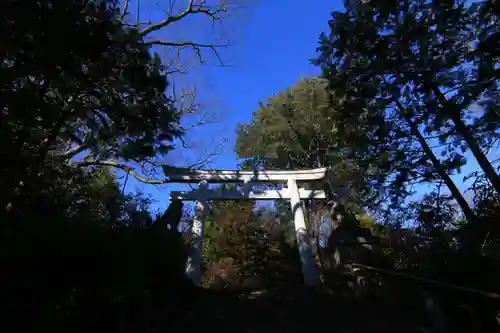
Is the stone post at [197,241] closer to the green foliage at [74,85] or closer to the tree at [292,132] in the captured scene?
the green foliage at [74,85]

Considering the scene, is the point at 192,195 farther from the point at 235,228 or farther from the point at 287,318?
the point at 287,318

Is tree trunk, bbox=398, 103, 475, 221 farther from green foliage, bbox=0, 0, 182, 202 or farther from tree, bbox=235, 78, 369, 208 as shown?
tree, bbox=235, 78, 369, 208

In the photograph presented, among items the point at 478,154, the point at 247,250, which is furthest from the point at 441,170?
the point at 247,250

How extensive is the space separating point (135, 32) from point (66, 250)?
3358 millimetres

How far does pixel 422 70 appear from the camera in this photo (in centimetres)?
528

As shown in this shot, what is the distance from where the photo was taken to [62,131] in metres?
6.01

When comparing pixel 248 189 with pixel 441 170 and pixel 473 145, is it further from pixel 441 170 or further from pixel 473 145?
pixel 473 145

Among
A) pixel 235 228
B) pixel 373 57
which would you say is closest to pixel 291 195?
pixel 235 228

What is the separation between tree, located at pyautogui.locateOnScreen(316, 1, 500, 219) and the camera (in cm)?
500

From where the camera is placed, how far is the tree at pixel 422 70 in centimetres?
500

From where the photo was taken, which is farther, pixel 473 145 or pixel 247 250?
pixel 247 250

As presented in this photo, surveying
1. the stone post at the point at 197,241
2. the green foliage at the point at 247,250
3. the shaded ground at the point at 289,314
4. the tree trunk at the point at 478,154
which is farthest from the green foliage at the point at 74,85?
the tree trunk at the point at 478,154

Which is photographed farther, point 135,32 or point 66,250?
point 135,32

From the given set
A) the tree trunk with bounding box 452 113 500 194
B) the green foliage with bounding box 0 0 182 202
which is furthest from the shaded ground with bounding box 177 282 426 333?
the green foliage with bounding box 0 0 182 202
